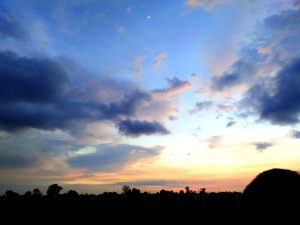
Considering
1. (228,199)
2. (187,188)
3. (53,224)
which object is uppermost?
(187,188)

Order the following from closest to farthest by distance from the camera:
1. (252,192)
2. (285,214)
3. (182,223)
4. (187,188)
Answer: (285,214), (252,192), (182,223), (187,188)

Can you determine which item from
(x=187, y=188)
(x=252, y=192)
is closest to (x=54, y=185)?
(x=187, y=188)

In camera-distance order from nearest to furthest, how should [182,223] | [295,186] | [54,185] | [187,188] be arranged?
1. [295,186]
2. [182,223]
3. [187,188]
4. [54,185]

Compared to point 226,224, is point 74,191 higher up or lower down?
higher up

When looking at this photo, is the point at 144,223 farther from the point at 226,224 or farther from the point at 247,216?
the point at 247,216

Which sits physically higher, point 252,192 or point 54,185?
point 54,185

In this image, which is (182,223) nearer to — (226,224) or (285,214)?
(226,224)

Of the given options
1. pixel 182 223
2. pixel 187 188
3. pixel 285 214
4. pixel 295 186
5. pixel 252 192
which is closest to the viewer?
pixel 285 214

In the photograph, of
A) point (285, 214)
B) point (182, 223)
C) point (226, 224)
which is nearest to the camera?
point (285, 214)

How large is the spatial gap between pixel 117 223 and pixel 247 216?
2302 cm

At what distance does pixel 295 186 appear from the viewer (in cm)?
476

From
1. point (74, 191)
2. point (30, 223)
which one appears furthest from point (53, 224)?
point (74, 191)

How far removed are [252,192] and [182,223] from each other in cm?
2249

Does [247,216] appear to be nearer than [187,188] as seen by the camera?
Yes
